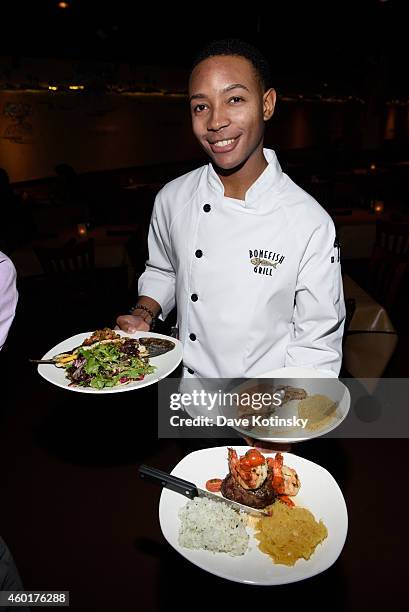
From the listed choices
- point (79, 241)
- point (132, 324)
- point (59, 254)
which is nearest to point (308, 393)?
point (132, 324)

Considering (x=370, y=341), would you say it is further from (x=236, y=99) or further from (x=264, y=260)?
(x=236, y=99)

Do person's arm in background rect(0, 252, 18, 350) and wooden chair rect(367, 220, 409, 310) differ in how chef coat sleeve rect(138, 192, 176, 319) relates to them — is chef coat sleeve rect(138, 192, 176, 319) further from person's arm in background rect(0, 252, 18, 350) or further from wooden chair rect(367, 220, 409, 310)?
wooden chair rect(367, 220, 409, 310)

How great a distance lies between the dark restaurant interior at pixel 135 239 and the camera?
1887mm

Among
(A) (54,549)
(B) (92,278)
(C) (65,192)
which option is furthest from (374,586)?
(C) (65,192)

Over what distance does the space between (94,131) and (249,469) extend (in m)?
9.84

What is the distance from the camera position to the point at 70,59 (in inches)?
352

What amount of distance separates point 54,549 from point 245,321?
3.92 feet

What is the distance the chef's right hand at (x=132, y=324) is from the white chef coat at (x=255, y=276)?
17 cm

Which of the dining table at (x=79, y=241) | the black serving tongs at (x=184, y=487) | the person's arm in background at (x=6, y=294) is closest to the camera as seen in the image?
the black serving tongs at (x=184, y=487)

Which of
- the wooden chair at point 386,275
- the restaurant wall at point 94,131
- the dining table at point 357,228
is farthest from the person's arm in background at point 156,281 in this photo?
the restaurant wall at point 94,131

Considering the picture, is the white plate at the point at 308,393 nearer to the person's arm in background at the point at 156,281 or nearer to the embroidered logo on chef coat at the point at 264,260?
the embroidered logo on chef coat at the point at 264,260

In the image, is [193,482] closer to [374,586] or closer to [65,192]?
[374,586]

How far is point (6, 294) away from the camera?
1484mm

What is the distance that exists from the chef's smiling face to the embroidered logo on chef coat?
0.32 m
